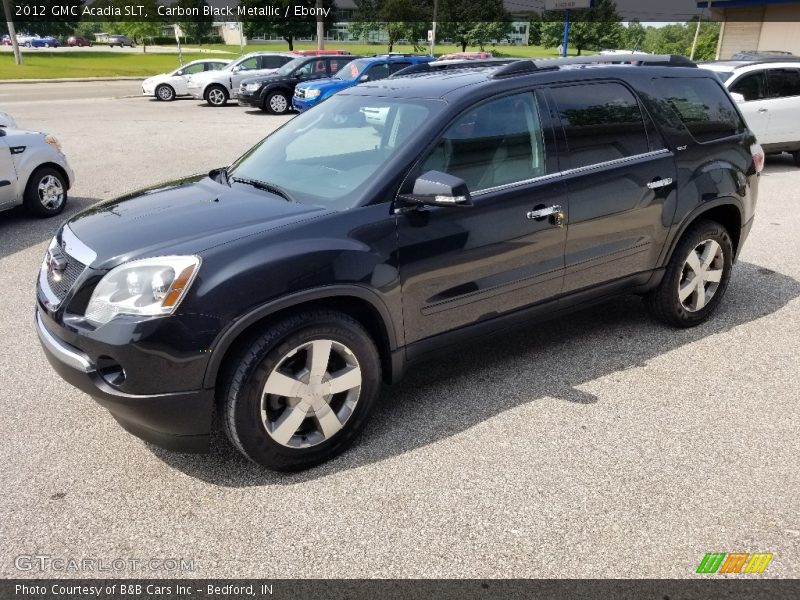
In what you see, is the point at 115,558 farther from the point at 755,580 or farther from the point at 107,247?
the point at 755,580

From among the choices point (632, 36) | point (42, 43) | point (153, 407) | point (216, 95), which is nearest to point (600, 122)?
point (153, 407)

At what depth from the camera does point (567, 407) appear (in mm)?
3707

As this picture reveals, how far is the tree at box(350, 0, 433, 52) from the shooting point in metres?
60.0

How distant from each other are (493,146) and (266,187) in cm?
123

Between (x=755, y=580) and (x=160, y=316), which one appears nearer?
(x=755, y=580)

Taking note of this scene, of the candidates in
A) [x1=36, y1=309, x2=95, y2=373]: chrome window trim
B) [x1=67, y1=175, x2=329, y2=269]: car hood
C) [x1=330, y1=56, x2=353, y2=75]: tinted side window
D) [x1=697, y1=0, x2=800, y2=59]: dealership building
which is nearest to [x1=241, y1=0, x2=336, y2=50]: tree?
[x1=697, y1=0, x2=800, y2=59]: dealership building

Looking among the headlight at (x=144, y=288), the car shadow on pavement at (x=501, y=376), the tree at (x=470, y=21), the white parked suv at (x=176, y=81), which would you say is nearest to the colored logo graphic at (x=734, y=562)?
the car shadow on pavement at (x=501, y=376)

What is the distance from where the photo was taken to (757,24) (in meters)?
30.6

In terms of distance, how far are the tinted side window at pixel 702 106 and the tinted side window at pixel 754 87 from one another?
717cm

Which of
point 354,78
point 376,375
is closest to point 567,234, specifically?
point 376,375

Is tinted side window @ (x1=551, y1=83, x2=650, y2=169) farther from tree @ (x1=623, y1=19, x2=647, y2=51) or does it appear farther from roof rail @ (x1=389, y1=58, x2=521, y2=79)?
tree @ (x1=623, y1=19, x2=647, y2=51)

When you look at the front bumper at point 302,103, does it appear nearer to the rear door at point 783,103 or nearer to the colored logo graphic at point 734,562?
the rear door at point 783,103

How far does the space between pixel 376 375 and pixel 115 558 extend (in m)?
1.35

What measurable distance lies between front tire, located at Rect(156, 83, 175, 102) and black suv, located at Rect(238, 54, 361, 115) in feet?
16.4
